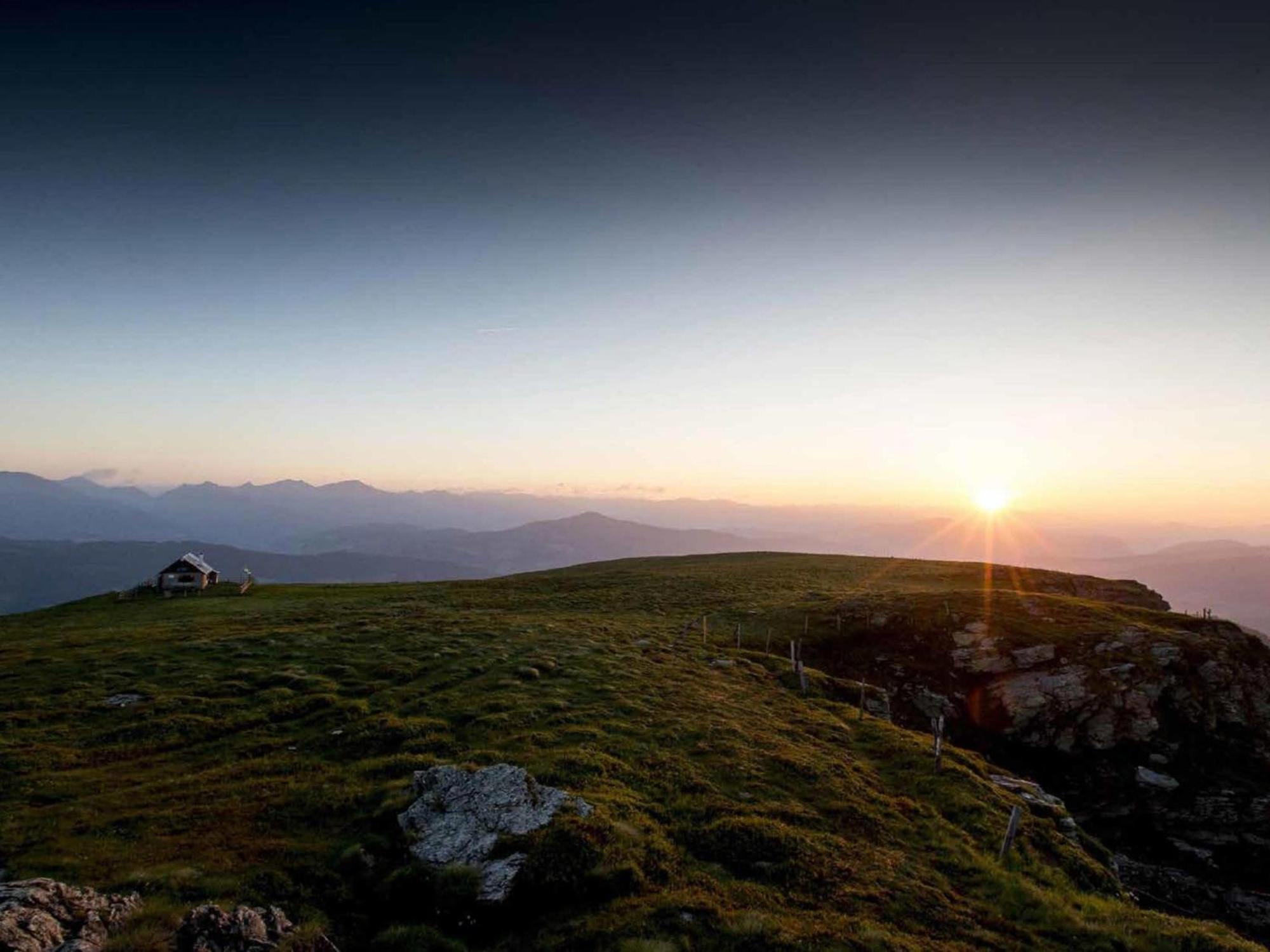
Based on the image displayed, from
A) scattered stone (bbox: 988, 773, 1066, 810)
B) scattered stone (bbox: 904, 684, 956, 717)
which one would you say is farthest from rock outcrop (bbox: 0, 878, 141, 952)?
scattered stone (bbox: 904, 684, 956, 717)

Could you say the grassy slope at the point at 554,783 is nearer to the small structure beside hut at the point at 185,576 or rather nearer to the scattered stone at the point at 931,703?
the scattered stone at the point at 931,703

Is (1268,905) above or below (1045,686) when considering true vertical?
below

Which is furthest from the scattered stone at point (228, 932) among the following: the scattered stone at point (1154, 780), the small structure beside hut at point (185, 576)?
the small structure beside hut at point (185, 576)

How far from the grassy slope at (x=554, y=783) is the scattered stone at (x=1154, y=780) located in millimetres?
15107

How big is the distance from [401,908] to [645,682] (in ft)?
66.7

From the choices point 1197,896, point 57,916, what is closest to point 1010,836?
point 1197,896

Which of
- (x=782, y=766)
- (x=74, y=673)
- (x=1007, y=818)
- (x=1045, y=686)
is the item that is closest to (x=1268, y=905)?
(x=1007, y=818)

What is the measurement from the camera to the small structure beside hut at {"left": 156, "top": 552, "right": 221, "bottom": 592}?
74562 mm

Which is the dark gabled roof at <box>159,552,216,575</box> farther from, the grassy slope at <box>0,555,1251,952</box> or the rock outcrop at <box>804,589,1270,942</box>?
the rock outcrop at <box>804,589,1270,942</box>

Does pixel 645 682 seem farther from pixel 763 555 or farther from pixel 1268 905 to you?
pixel 763 555

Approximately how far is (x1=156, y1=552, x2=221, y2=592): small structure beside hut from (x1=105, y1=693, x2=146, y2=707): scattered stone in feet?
177

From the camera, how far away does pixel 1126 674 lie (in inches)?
1559

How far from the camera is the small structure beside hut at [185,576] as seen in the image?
7456 centimetres

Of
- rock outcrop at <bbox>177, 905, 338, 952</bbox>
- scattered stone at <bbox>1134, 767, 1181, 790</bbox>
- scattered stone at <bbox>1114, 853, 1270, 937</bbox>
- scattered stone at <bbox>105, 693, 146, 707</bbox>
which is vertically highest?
rock outcrop at <bbox>177, 905, 338, 952</bbox>
